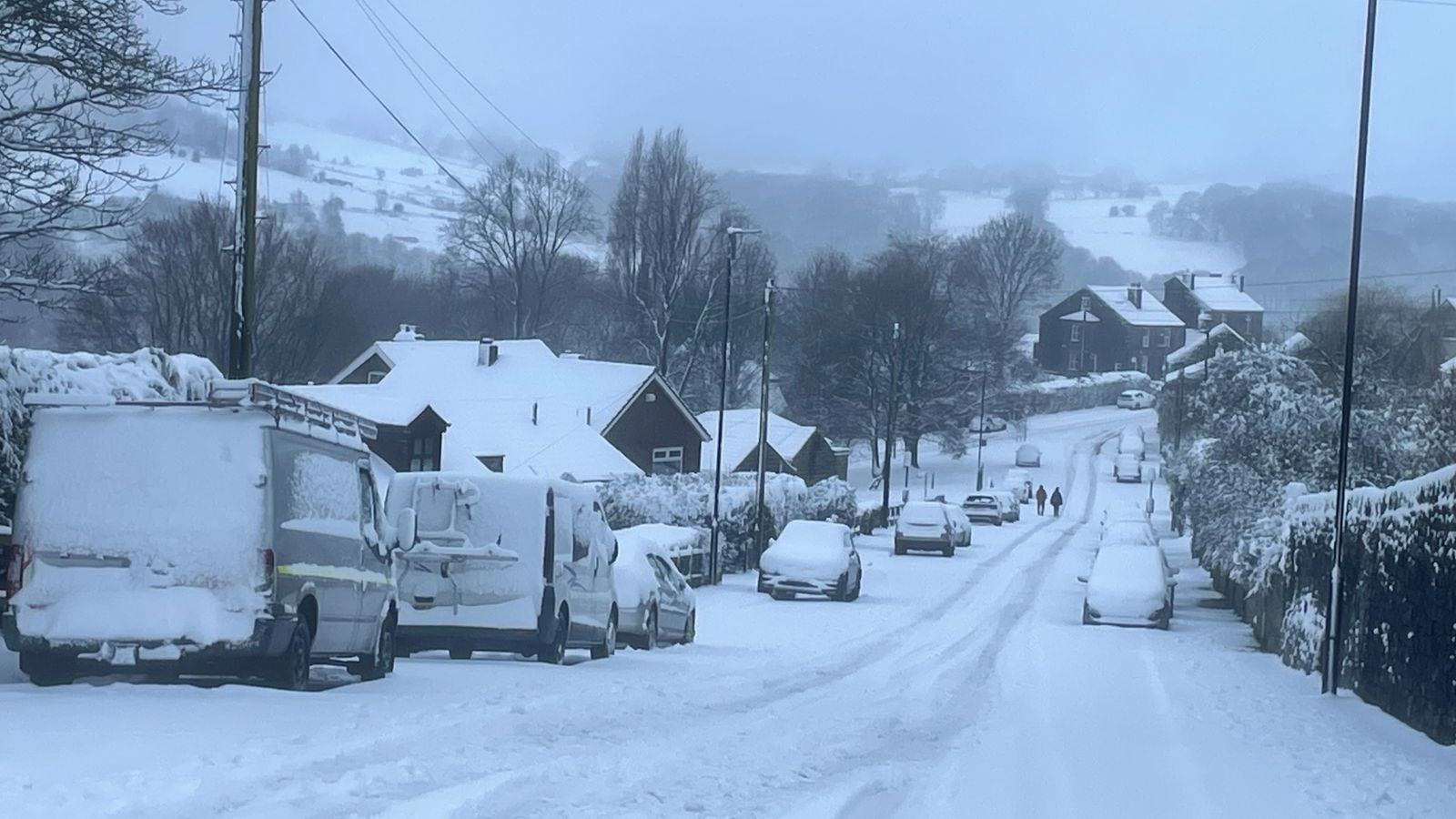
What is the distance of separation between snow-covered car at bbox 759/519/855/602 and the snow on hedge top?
32.0m

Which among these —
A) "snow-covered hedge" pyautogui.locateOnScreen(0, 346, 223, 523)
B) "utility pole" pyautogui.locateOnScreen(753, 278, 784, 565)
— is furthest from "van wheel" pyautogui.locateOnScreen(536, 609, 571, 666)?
"utility pole" pyautogui.locateOnScreen(753, 278, 784, 565)

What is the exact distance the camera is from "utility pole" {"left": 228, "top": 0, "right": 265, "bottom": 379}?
65.9 ft

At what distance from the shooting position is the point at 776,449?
74.9m

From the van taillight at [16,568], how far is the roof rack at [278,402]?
5.53 ft

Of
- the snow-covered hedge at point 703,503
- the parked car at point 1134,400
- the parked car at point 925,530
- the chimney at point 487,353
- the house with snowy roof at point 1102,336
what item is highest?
the house with snowy roof at point 1102,336

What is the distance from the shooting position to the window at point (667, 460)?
62.4 meters

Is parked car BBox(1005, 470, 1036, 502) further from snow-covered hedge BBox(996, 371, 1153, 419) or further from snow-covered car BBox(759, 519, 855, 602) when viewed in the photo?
snow-covered car BBox(759, 519, 855, 602)

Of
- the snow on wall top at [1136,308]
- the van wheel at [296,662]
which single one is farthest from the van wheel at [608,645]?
the snow on wall top at [1136,308]

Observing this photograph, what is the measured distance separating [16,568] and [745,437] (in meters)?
61.0

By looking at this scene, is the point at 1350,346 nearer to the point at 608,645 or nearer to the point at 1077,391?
the point at 608,645

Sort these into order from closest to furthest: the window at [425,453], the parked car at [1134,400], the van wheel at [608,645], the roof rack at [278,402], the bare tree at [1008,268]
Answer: the roof rack at [278,402] < the van wheel at [608,645] < the window at [425,453] < the bare tree at [1008,268] < the parked car at [1134,400]

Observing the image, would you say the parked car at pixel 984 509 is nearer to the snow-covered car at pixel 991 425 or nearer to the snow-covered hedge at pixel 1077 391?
the snow-covered car at pixel 991 425

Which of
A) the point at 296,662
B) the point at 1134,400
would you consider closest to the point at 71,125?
the point at 296,662

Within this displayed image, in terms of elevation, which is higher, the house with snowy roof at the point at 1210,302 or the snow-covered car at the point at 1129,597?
the house with snowy roof at the point at 1210,302
